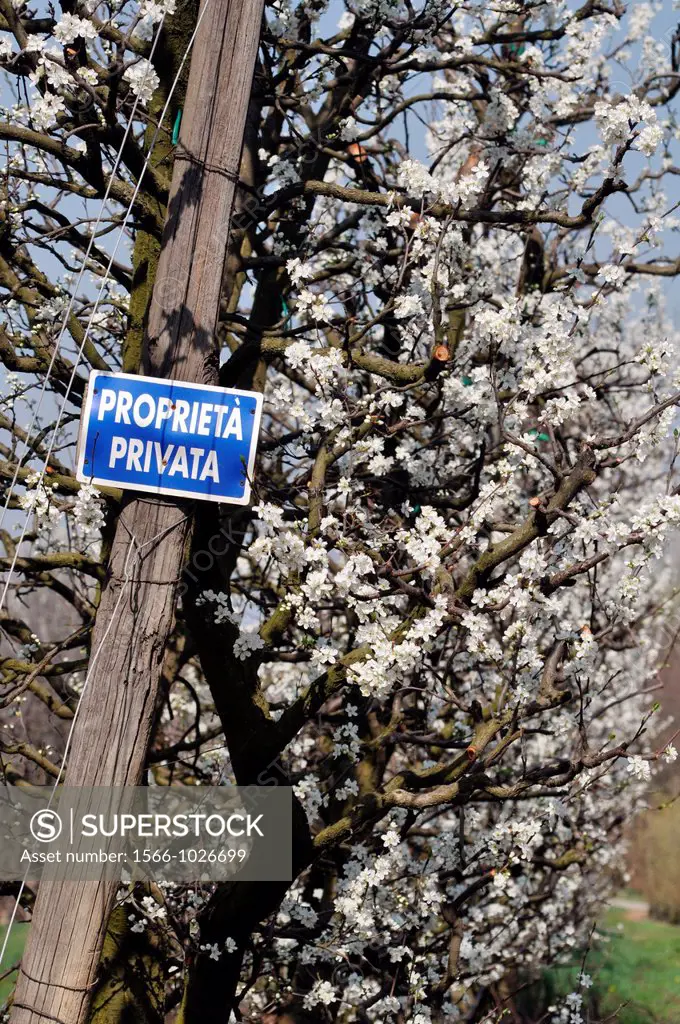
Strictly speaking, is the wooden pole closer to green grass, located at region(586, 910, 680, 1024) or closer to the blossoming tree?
the blossoming tree

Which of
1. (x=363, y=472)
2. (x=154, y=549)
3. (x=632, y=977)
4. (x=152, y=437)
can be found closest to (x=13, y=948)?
(x=632, y=977)

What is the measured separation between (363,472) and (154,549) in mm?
3340

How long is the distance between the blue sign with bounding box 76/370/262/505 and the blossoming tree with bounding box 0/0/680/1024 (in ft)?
0.94

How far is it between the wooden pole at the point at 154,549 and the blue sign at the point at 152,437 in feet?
0.27

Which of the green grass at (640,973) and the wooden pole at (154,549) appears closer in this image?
the wooden pole at (154,549)

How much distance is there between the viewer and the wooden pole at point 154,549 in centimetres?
326

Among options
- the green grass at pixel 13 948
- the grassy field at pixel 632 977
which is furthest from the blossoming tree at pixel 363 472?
the green grass at pixel 13 948

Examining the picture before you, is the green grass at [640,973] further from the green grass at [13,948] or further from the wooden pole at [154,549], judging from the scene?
the wooden pole at [154,549]

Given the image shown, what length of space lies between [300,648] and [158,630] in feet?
9.52

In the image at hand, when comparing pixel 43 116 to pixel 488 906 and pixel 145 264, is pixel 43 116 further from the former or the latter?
pixel 488 906

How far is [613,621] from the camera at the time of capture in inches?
194

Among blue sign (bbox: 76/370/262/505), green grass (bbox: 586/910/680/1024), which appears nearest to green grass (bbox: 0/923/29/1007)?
green grass (bbox: 586/910/680/1024)

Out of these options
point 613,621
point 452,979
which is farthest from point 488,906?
point 613,621

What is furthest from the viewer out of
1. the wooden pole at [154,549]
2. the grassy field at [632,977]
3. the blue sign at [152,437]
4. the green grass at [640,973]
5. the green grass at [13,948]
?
the green grass at [13,948]
